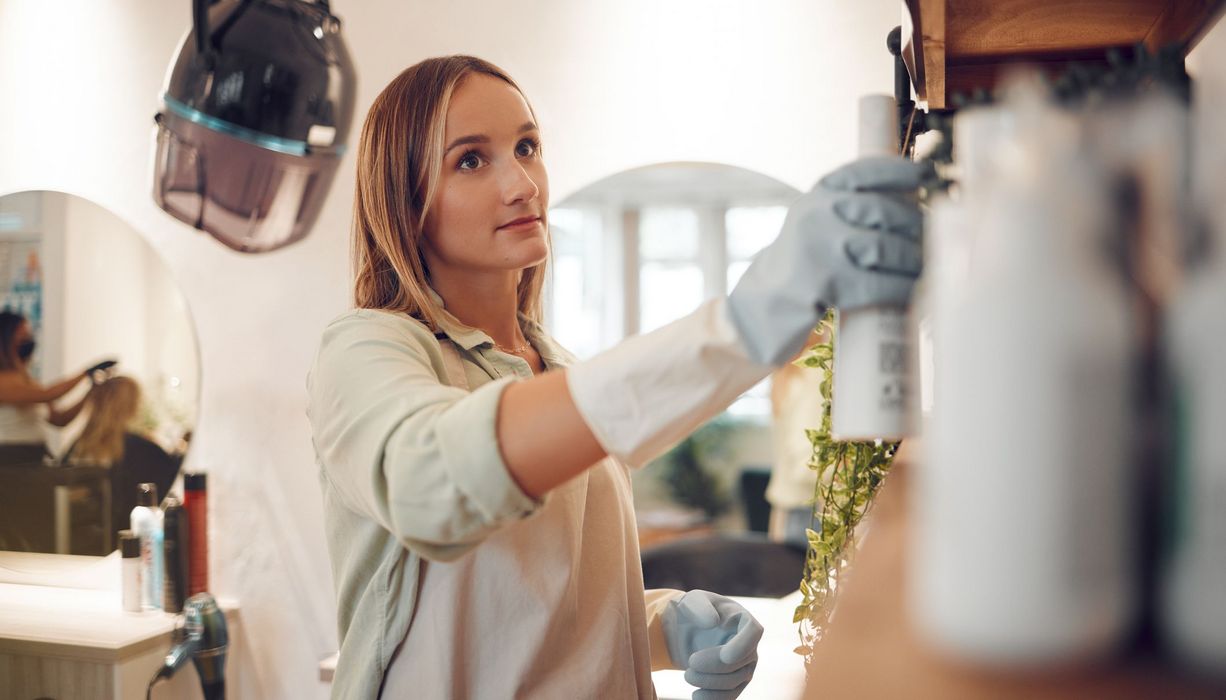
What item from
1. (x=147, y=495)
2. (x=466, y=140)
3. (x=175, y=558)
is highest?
(x=466, y=140)

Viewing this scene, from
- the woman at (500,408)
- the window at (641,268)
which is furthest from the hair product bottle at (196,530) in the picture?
the window at (641,268)

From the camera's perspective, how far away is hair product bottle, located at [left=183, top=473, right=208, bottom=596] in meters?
2.31

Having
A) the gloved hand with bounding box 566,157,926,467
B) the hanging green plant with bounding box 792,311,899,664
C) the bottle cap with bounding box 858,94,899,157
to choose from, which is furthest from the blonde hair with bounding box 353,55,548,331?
the bottle cap with bounding box 858,94,899,157

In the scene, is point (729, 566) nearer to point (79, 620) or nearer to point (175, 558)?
point (175, 558)

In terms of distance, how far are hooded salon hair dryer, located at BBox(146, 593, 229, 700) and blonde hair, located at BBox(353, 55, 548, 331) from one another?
120 centimetres

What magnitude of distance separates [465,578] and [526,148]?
606 mm

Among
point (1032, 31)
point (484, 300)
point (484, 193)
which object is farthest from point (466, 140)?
point (1032, 31)

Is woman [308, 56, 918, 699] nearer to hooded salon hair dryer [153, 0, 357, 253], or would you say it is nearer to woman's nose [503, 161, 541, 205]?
woman's nose [503, 161, 541, 205]

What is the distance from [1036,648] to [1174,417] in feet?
0.31

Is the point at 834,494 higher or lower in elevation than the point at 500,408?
lower

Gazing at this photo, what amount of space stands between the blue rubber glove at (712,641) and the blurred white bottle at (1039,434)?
108 centimetres

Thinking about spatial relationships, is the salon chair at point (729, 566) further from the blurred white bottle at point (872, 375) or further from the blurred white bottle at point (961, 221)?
the blurred white bottle at point (961, 221)

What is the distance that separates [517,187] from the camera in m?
1.30

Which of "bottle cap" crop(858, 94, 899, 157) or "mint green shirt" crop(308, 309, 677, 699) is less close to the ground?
"bottle cap" crop(858, 94, 899, 157)
